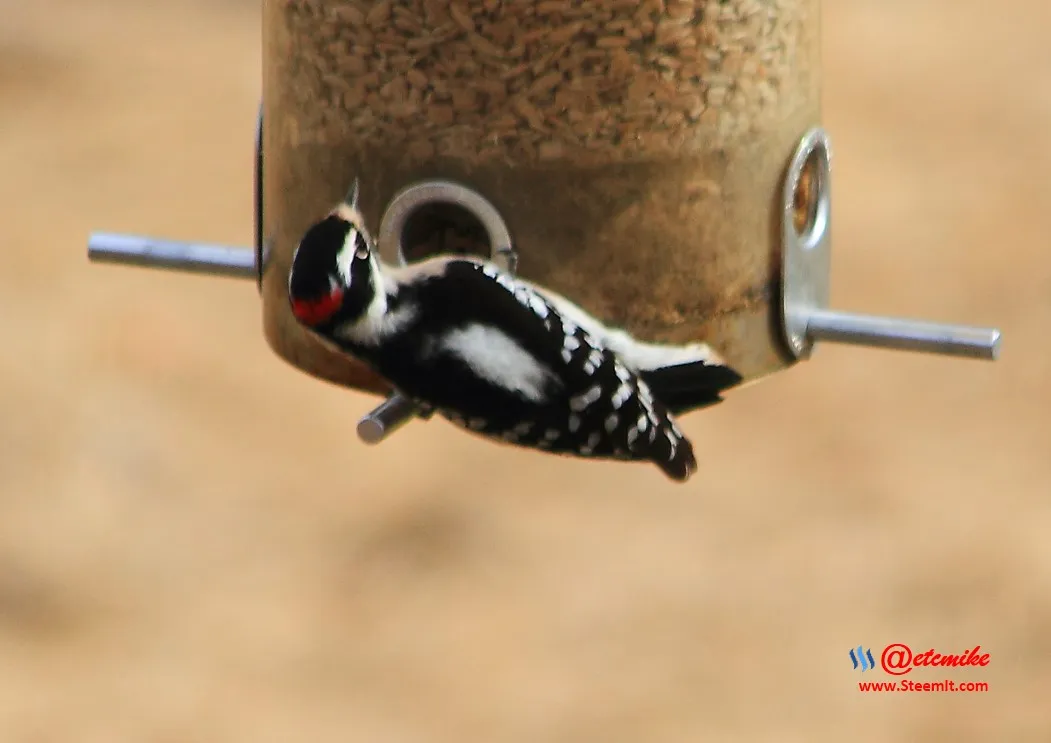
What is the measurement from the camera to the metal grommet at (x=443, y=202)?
1.54m

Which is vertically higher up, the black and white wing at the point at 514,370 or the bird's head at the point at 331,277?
the bird's head at the point at 331,277

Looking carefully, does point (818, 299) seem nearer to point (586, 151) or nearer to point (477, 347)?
point (586, 151)

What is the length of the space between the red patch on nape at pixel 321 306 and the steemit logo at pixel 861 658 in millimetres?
4417

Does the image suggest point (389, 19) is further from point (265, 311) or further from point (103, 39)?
point (103, 39)

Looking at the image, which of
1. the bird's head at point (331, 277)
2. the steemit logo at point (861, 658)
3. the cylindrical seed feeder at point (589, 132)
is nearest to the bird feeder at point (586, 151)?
the cylindrical seed feeder at point (589, 132)

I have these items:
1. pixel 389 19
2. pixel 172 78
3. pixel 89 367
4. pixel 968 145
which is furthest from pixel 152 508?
pixel 389 19

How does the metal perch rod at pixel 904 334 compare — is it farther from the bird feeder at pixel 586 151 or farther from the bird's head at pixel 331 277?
the bird's head at pixel 331 277

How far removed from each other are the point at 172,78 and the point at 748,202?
22.4ft

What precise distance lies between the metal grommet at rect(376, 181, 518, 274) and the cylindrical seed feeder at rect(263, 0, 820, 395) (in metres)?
0.02

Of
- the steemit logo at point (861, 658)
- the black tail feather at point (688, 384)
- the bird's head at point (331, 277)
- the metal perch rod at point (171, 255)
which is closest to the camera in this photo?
the bird's head at point (331, 277)

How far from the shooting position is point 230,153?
7.48 metres

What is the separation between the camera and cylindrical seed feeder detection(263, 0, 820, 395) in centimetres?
154

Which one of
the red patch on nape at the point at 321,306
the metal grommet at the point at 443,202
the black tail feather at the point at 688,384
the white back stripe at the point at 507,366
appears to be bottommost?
the black tail feather at the point at 688,384

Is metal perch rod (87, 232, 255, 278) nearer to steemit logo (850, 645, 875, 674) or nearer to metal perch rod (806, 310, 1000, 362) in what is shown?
metal perch rod (806, 310, 1000, 362)
